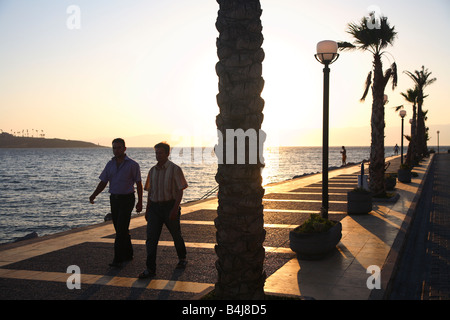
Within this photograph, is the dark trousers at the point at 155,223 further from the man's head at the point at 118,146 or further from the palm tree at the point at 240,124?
the palm tree at the point at 240,124

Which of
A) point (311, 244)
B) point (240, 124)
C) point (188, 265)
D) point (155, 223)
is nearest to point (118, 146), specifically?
point (155, 223)

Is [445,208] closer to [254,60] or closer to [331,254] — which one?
[331,254]

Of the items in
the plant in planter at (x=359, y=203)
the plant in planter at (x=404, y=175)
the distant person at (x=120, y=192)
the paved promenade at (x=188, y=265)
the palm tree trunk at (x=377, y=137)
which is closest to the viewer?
the paved promenade at (x=188, y=265)

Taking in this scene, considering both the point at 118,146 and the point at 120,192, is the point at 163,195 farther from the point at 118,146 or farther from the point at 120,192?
the point at 118,146

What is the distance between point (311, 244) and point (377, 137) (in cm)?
905

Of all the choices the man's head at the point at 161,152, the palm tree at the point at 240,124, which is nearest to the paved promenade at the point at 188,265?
the palm tree at the point at 240,124

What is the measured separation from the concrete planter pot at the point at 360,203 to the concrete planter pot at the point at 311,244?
495 cm

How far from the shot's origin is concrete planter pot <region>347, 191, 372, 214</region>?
12242 mm

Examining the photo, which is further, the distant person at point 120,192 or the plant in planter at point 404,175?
the plant in planter at point 404,175

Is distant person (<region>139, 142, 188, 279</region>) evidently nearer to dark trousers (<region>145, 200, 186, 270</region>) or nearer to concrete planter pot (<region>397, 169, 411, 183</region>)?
dark trousers (<region>145, 200, 186, 270</region>)

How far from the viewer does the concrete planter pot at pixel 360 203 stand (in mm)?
12242

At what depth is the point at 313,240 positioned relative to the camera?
739 cm

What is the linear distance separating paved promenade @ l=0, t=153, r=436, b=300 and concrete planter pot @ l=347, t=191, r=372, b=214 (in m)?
0.56
